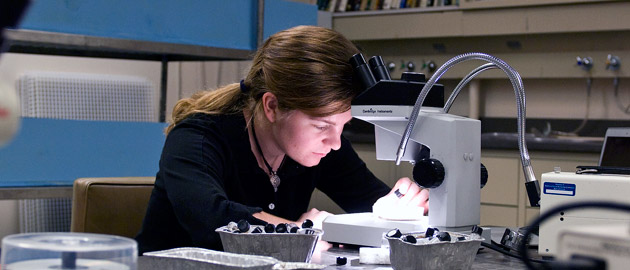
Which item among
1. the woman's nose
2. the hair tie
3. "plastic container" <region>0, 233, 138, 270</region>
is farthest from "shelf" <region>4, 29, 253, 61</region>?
"plastic container" <region>0, 233, 138, 270</region>

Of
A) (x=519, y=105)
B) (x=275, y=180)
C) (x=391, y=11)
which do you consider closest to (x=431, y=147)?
(x=519, y=105)

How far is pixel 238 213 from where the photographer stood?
141cm

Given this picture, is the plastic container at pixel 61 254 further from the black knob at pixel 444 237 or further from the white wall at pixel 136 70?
the white wall at pixel 136 70

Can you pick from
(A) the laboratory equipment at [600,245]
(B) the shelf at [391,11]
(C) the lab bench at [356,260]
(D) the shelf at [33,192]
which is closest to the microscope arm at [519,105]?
(C) the lab bench at [356,260]

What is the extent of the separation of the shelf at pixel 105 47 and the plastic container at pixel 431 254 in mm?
1070

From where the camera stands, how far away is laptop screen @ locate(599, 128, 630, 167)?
1.99 metres

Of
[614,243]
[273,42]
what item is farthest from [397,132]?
[614,243]

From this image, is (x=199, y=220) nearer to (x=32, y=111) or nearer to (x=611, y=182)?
(x=611, y=182)

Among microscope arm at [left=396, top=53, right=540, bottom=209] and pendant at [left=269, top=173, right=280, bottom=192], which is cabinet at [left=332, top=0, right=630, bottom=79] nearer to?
pendant at [left=269, top=173, right=280, bottom=192]

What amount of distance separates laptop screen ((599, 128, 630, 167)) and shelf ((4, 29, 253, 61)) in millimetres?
992

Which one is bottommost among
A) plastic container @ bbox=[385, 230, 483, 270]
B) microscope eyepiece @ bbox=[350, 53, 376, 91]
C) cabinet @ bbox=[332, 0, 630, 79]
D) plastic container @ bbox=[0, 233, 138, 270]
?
plastic container @ bbox=[385, 230, 483, 270]

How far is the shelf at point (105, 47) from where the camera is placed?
94.9 inches

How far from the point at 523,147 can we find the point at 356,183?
29.7 inches

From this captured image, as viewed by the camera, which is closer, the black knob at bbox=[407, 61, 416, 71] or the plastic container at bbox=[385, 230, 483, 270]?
the plastic container at bbox=[385, 230, 483, 270]
